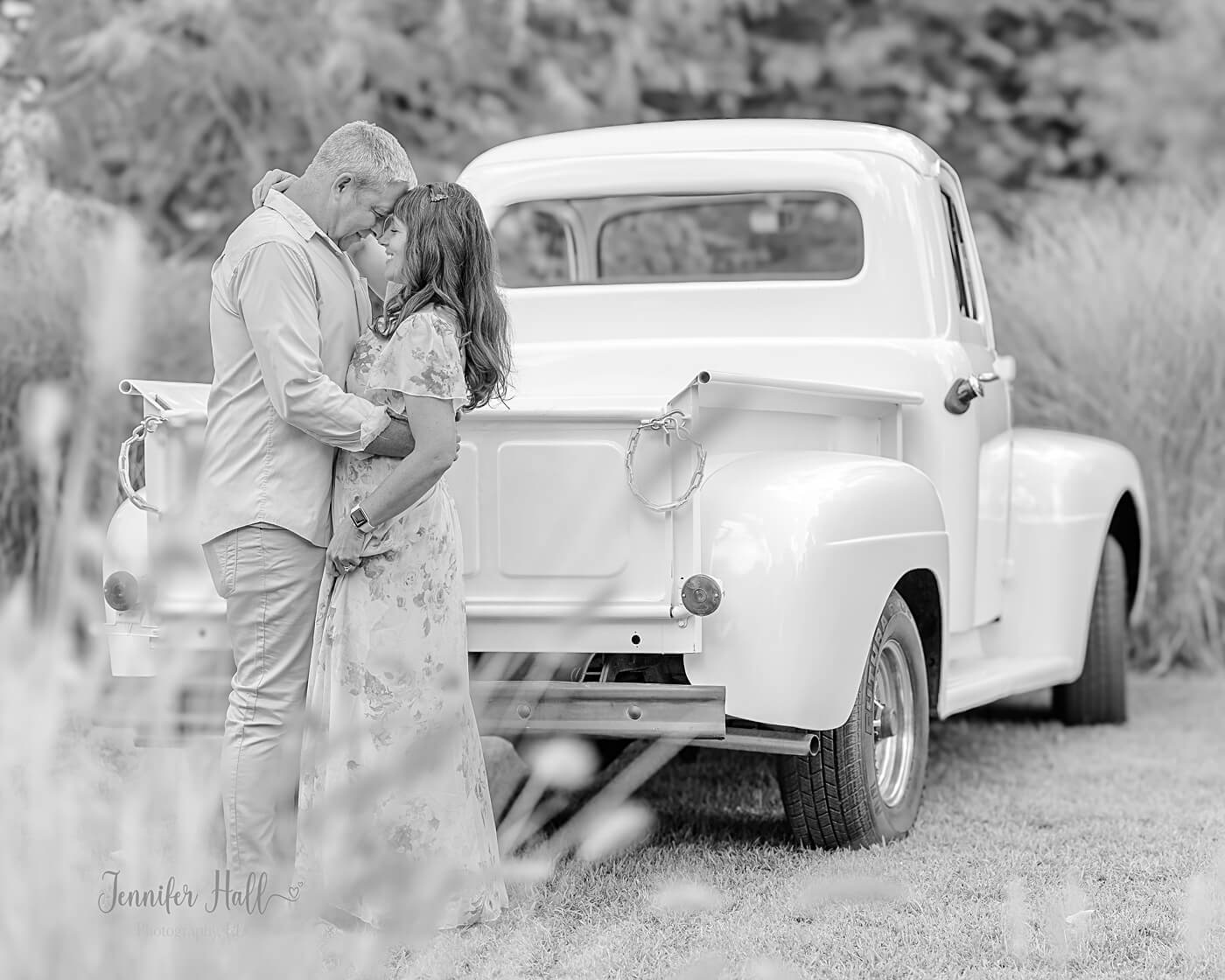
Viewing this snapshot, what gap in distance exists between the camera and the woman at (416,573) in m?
3.24

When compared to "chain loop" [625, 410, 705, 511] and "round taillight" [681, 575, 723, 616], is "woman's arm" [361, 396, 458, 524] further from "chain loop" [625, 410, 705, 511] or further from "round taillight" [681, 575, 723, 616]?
"round taillight" [681, 575, 723, 616]

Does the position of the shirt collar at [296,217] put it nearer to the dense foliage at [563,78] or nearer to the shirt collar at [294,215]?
the shirt collar at [294,215]

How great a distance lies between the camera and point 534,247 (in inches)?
314

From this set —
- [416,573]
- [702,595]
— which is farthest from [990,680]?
[416,573]

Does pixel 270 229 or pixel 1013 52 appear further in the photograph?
pixel 1013 52

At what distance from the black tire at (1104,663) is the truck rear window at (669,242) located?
4.97ft

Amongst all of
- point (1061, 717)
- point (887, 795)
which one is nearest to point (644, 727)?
point (887, 795)

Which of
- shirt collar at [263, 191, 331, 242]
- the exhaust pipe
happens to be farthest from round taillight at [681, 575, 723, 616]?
shirt collar at [263, 191, 331, 242]

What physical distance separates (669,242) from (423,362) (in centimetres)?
534

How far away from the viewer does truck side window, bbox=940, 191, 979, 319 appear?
5156 mm

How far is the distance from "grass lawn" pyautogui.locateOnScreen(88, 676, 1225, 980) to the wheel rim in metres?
0.17

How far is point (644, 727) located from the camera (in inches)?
140

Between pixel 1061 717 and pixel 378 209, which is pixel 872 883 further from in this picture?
pixel 1061 717

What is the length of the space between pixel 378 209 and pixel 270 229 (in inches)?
9.6
